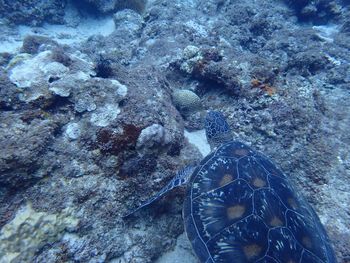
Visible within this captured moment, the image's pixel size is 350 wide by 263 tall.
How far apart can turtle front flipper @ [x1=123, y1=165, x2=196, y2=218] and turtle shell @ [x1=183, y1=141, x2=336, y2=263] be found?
0.33 ft

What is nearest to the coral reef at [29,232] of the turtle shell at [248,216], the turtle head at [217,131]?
the turtle shell at [248,216]

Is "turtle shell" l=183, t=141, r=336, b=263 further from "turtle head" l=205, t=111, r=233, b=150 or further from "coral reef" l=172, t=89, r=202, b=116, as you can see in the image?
"coral reef" l=172, t=89, r=202, b=116

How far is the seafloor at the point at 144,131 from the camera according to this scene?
8.51ft

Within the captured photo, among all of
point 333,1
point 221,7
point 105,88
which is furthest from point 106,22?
point 333,1

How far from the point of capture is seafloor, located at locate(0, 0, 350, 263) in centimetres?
259

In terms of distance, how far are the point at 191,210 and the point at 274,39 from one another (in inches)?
226

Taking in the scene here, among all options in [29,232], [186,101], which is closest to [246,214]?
[29,232]

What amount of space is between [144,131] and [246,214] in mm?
1544

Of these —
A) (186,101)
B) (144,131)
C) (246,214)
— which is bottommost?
(186,101)

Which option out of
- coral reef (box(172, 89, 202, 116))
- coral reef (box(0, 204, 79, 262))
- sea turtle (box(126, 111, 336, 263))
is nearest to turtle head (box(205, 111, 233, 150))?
sea turtle (box(126, 111, 336, 263))

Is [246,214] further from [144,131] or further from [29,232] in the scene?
[29,232]

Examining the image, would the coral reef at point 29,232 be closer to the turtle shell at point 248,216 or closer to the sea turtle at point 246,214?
the sea turtle at point 246,214

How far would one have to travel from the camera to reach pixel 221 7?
7.86m

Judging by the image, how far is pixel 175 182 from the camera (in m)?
3.11
